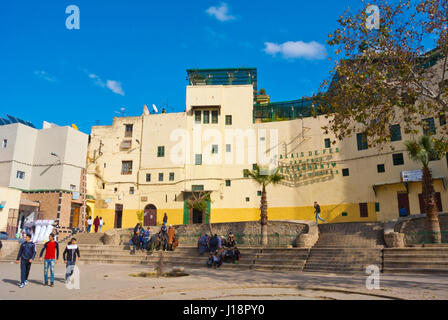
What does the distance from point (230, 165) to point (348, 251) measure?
1906 cm

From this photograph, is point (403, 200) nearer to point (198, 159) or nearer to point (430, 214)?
point (430, 214)

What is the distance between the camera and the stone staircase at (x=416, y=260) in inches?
517

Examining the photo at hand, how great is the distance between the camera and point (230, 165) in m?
33.5

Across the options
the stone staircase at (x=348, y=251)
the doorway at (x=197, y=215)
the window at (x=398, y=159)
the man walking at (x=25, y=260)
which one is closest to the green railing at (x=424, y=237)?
the stone staircase at (x=348, y=251)

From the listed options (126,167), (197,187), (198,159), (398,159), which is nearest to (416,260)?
(398,159)

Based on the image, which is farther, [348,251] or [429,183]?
[429,183]

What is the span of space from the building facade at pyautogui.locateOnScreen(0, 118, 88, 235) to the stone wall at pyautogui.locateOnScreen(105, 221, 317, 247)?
8028 mm

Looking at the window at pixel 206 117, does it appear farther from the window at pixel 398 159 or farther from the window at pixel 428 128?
the window at pixel 428 128

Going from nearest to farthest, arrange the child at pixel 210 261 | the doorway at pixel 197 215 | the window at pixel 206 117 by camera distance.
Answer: the child at pixel 210 261 < the doorway at pixel 197 215 < the window at pixel 206 117

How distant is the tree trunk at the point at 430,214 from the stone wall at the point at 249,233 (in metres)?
5.54

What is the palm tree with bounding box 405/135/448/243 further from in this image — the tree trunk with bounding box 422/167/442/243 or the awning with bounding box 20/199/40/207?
the awning with bounding box 20/199/40/207

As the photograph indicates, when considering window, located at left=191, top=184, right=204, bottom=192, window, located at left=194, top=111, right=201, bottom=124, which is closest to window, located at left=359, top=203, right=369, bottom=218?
window, located at left=191, top=184, right=204, bottom=192
